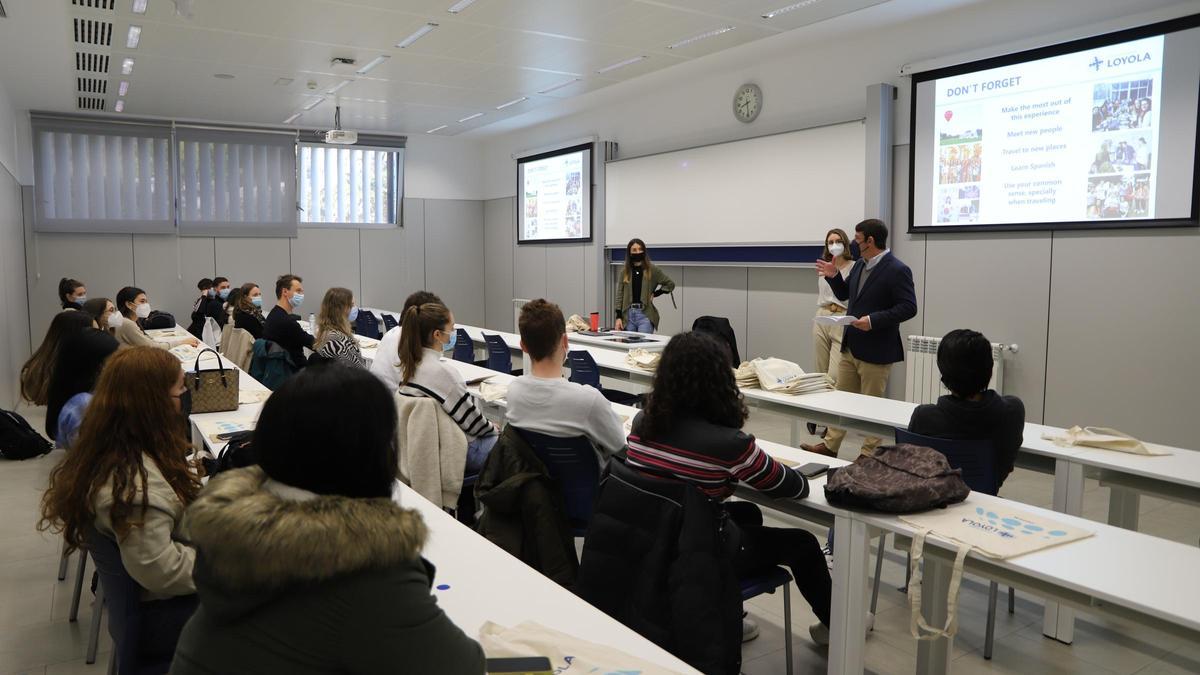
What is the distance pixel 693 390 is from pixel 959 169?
186 inches

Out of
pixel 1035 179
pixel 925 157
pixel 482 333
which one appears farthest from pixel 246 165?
pixel 1035 179

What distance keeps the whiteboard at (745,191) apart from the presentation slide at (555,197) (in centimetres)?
42

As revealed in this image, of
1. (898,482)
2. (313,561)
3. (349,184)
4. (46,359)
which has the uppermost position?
(349,184)

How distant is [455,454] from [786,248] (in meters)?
5.18

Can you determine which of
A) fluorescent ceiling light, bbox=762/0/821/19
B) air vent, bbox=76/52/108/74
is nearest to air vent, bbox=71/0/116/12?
air vent, bbox=76/52/108/74

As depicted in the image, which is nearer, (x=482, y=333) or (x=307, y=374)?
(x=307, y=374)

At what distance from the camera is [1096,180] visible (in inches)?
208

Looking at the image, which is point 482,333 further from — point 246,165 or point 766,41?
point 246,165

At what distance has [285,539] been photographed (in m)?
1.00

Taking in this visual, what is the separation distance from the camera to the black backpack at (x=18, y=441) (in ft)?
19.1

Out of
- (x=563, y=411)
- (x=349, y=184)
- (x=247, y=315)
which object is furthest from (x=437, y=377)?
(x=349, y=184)

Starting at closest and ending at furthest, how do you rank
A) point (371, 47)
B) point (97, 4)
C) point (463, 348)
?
point (97, 4) < point (371, 47) < point (463, 348)

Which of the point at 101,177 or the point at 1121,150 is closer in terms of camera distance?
the point at 1121,150

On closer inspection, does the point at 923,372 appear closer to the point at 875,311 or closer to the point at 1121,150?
the point at 875,311
